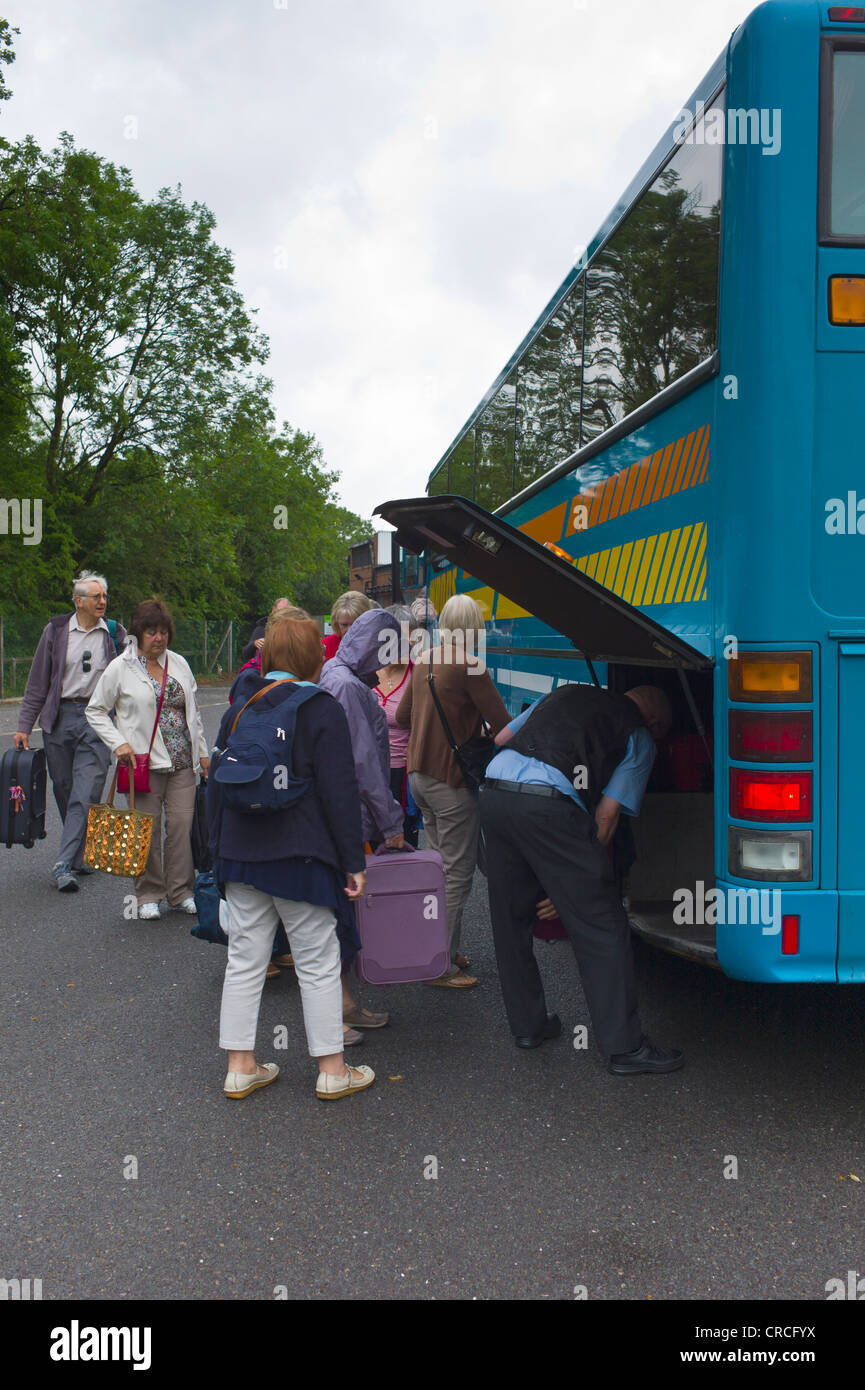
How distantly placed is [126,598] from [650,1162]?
1183 inches

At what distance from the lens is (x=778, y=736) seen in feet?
11.6

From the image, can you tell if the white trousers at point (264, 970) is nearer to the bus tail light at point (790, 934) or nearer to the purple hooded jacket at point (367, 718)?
the purple hooded jacket at point (367, 718)

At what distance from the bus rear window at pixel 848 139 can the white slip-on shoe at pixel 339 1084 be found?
3.20 metres

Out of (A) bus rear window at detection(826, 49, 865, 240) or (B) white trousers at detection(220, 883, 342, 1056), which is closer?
(A) bus rear window at detection(826, 49, 865, 240)

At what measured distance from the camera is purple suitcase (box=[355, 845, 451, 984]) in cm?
461

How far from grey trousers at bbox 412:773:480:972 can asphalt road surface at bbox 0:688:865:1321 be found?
47 centimetres

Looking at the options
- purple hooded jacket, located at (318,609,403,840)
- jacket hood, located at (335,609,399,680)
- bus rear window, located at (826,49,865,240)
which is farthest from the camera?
jacket hood, located at (335,609,399,680)

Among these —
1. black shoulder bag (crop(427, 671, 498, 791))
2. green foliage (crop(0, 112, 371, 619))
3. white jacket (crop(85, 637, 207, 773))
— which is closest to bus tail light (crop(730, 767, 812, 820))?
black shoulder bag (crop(427, 671, 498, 791))

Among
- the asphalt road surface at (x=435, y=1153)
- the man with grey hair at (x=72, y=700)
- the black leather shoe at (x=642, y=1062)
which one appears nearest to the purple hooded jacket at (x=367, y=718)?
the asphalt road surface at (x=435, y=1153)

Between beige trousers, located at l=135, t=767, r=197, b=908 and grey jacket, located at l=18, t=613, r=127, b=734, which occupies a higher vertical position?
grey jacket, located at l=18, t=613, r=127, b=734

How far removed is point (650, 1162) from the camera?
3.61 metres

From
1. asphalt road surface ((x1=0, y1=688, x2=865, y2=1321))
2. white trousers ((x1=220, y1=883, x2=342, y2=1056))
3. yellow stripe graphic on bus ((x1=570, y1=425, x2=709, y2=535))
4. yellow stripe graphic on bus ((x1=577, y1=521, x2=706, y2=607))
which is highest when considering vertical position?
yellow stripe graphic on bus ((x1=570, y1=425, x2=709, y2=535))

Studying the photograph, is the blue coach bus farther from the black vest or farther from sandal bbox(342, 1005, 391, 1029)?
sandal bbox(342, 1005, 391, 1029)

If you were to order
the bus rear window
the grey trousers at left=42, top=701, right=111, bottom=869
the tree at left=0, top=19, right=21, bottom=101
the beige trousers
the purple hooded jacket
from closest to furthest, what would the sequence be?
the bus rear window → the purple hooded jacket → the beige trousers → the grey trousers at left=42, top=701, right=111, bottom=869 → the tree at left=0, top=19, right=21, bottom=101
